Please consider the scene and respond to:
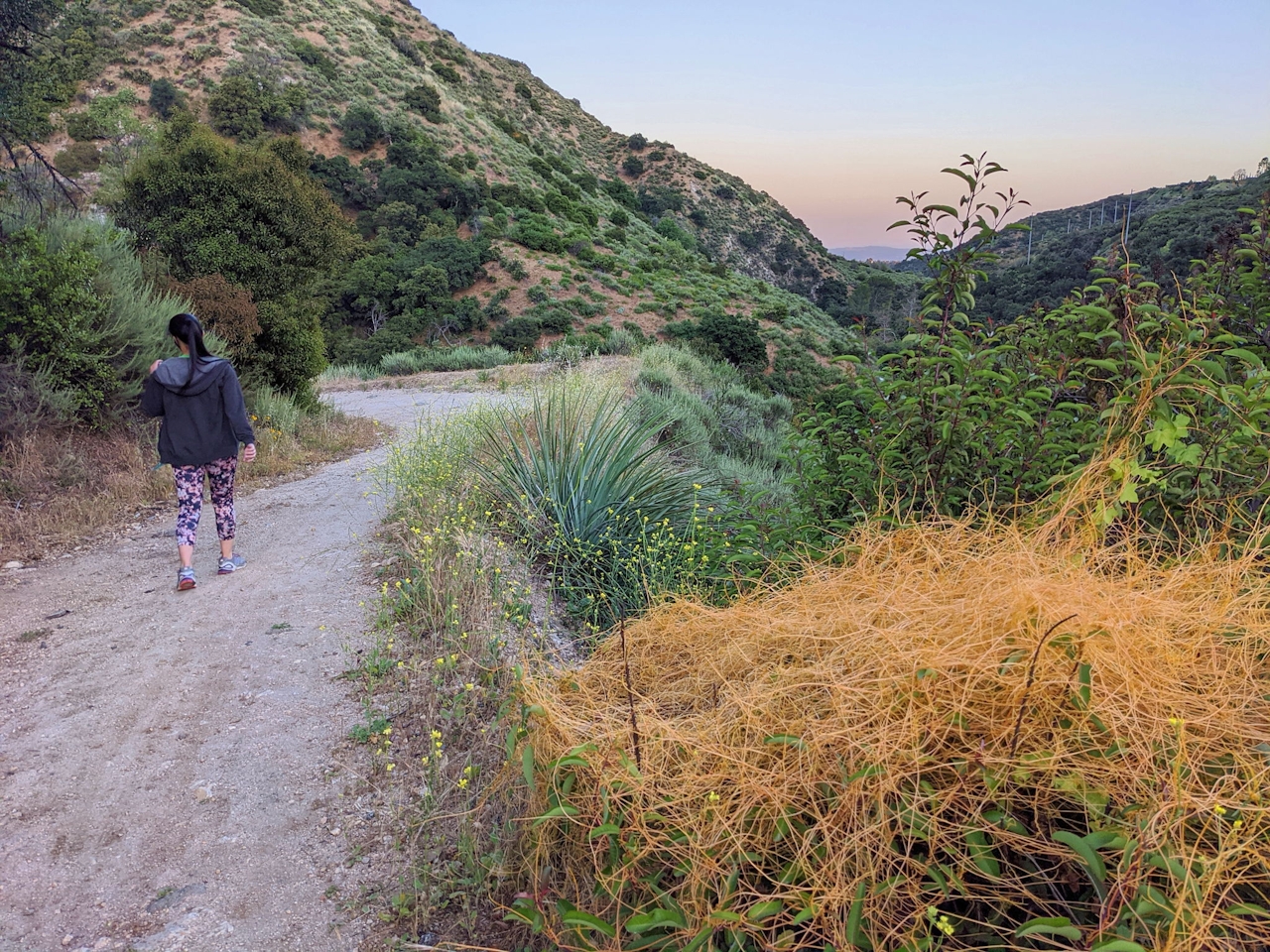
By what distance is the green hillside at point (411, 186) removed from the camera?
28.9m

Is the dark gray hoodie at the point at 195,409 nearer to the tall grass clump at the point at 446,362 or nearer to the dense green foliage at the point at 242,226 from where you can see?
the dense green foliage at the point at 242,226

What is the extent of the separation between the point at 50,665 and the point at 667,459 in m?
4.42

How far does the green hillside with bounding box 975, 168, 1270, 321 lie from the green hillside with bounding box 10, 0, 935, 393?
6230mm

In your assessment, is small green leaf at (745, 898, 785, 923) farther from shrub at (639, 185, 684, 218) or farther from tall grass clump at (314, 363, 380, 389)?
shrub at (639, 185, 684, 218)

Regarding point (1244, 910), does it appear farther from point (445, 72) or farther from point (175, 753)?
point (445, 72)

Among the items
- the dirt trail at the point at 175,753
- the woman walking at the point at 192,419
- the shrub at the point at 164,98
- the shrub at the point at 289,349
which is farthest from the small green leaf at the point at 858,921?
the shrub at the point at 164,98

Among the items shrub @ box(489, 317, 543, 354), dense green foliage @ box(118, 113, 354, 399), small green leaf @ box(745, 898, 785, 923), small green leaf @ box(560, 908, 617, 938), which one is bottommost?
small green leaf @ box(560, 908, 617, 938)

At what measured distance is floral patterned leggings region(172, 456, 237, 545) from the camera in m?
5.47

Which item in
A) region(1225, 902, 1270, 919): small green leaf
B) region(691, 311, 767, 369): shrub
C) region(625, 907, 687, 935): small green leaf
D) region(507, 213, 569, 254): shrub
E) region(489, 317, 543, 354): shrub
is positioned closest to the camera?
region(1225, 902, 1270, 919): small green leaf

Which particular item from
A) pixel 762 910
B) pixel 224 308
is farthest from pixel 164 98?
pixel 762 910

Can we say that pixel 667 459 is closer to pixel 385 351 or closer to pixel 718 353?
pixel 718 353

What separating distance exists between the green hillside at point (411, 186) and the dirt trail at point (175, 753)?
18.2m

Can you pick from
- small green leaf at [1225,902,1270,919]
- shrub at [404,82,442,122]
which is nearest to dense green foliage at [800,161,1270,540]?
small green leaf at [1225,902,1270,919]

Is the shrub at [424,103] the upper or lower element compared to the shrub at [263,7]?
lower
